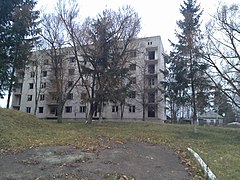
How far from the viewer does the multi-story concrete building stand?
38438mm

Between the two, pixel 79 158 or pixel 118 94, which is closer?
pixel 79 158

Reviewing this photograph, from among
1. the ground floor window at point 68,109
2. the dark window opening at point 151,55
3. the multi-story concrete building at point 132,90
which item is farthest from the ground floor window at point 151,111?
the ground floor window at point 68,109

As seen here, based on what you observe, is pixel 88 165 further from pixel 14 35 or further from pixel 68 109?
pixel 68 109

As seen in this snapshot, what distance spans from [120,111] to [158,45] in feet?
40.7

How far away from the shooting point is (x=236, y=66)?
64.2ft

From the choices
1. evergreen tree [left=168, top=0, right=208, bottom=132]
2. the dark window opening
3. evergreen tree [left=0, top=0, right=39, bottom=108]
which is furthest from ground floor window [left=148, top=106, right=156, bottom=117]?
evergreen tree [left=0, top=0, right=39, bottom=108]

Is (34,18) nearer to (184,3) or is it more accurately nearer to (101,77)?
(101,77)

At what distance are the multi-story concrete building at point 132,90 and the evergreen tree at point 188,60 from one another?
1053 cm

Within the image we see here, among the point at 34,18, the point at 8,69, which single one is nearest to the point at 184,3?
the point at 34,18

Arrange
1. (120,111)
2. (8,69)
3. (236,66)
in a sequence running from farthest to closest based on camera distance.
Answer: (120,111) < (8,69) < (236,66)

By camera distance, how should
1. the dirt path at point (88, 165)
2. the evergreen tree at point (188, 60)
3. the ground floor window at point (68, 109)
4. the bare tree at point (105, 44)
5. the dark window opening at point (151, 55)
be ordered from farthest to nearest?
1. the ground floor window at point (68, 109)
2. the dark window opening at point (151, 55)
3. the bare tree at point (105, 44)
4. the evergreen tree at point (188, 60)
5. the dirt path at point (88, 165)

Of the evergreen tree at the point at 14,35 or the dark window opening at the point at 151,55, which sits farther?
the dark window opening at the point at 151,55

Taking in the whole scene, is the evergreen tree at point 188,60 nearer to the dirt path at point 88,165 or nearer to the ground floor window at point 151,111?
the dirt path at point 88,165

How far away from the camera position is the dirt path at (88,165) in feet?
23.2
